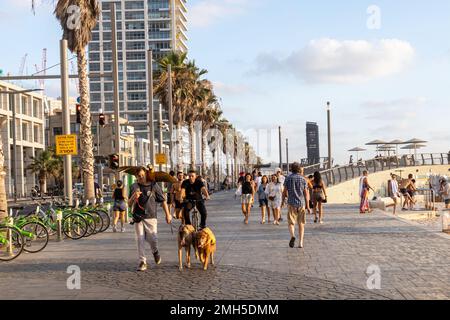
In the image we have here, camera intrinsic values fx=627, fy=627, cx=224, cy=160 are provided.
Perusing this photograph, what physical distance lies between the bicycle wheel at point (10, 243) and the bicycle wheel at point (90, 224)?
4402 millimetres

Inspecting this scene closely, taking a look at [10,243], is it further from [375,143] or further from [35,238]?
[375,143]

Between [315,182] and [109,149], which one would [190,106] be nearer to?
[315,182]

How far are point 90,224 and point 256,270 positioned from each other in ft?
27.8

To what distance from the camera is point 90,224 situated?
17391 mm

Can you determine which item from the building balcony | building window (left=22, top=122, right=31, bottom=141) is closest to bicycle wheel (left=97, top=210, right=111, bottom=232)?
building window (left=22, top=122, right=31, bottom=141)

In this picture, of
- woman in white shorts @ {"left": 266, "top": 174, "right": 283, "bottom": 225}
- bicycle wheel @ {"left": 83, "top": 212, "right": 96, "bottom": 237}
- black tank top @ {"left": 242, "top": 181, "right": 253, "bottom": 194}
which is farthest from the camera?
black tank top @ {"left": 242, "top": 181, "right": 253, "bottom": 194}

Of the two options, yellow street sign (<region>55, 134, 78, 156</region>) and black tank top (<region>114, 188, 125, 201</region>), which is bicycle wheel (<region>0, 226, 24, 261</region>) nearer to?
yellow street sign (<region>55, 134, 78, 156</region>)

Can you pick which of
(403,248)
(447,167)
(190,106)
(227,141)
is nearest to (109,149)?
(227,141)

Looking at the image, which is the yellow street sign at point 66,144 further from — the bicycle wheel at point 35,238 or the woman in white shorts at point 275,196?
the woman in white shorts at point 275,196

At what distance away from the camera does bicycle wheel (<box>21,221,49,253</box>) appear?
1351 centimetres

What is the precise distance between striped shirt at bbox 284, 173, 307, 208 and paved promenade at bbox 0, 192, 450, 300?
3.21 ft

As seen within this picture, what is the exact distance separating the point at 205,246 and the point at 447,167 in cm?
4961

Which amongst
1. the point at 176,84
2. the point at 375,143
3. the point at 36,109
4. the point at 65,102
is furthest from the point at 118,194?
the point at 36,109

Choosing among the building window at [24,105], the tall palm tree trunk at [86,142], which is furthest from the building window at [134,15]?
the tall palm tree trunk at [86,142]
